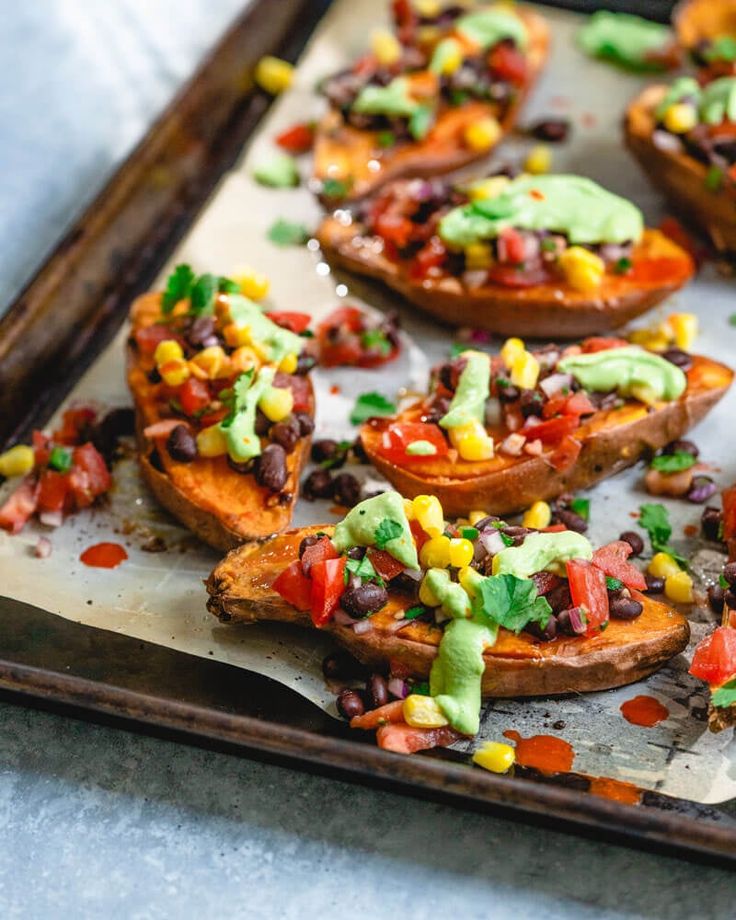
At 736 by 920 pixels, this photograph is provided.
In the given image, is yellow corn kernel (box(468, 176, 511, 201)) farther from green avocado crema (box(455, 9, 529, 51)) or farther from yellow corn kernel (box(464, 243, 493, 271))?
green avocado crema (box(455, 9, 529, 51))

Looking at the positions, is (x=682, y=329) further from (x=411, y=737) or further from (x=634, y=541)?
(x=411, y=737)

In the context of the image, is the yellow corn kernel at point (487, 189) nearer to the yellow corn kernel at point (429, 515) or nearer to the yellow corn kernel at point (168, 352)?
the yellow corn kernel at point (168, 352)

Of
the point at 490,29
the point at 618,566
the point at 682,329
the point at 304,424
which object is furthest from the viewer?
the point at 490,29

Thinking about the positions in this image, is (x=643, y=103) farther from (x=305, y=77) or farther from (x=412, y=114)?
(x=305, y=77)

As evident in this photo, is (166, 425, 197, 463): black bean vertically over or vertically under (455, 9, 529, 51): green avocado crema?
under

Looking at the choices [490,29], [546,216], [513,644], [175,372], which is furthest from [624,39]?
[513,644]

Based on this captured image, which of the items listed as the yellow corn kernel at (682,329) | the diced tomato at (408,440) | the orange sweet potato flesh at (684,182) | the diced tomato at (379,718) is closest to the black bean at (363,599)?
the diced tomato at (379,718)

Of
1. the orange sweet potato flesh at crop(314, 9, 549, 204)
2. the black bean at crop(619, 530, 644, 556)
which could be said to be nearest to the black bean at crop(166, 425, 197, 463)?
the black bean at crop(619, 530, 644, 556)
